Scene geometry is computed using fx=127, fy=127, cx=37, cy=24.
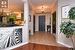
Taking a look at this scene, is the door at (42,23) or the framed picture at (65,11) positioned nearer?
the framed picture at (65,11)

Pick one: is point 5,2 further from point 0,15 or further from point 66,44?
point 66,44

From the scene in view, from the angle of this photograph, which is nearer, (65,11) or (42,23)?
(65,11)

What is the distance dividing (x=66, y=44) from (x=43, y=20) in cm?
977

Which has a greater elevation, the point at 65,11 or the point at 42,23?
the point at 65,11

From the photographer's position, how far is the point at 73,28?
542cm

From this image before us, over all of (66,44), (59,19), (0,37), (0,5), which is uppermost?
(0,5)

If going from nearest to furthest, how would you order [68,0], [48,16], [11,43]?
[11,43] < [68,0] < [48,16]

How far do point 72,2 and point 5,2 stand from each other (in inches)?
149

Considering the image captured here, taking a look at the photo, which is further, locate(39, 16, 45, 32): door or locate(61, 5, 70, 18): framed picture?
locate(39, 16, 45, 32): door

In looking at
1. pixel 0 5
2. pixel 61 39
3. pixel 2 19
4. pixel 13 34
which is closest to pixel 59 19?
pixel 61 39

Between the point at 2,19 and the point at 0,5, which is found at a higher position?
the point at 0,5

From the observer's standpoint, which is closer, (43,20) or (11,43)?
(11,43)

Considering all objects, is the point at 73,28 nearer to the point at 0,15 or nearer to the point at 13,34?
the point at 13,34

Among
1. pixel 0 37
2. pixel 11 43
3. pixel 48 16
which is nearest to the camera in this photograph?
pixel 0 37
